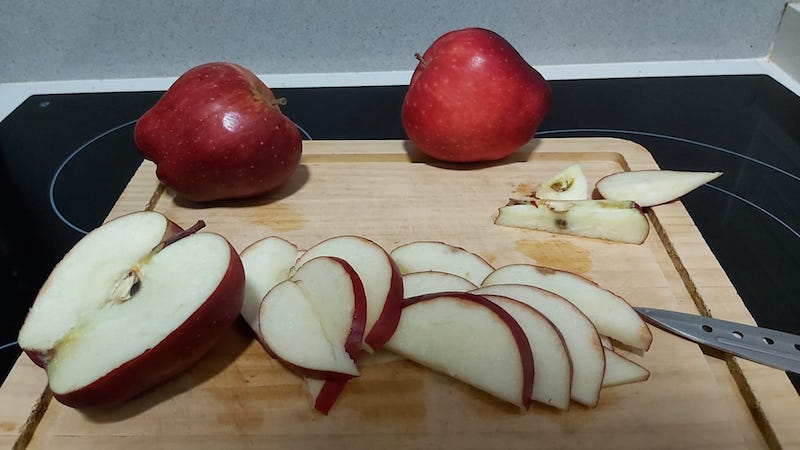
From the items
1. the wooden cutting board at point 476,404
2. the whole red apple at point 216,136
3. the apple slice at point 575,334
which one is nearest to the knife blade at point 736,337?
the wooden cutting board at point 476,404

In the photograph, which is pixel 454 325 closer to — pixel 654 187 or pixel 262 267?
pixel 262 267

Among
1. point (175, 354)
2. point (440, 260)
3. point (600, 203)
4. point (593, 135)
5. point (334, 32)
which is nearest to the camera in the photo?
point (175, 354)

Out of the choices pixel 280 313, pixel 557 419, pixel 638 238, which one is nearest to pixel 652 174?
pixel 638 238

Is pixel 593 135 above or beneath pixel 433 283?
beneath

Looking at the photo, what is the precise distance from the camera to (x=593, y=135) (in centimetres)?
149

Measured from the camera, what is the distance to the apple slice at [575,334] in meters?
0.76

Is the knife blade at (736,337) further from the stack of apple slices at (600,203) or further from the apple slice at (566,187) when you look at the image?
the apple slice at (566,187)

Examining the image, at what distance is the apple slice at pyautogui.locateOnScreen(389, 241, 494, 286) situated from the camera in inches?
36.9

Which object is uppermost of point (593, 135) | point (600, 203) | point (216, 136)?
point (216, 136)

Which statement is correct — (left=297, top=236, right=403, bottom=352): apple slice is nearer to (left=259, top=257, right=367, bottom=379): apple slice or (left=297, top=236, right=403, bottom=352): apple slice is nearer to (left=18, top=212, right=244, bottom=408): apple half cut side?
(left=259, top=257, right=367, bottom=379): apple slice

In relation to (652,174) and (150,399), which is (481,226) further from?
(150,399)

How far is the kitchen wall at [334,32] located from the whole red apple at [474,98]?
1.76 feet

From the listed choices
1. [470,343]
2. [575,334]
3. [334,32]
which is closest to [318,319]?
[470,343]

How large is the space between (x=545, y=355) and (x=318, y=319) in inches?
12.2
